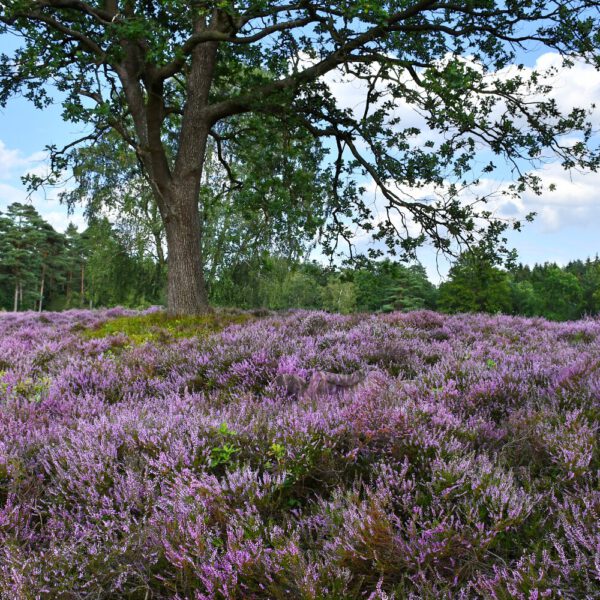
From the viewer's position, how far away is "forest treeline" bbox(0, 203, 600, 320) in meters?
13.4

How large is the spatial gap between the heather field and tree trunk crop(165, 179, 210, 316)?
791 centimetres

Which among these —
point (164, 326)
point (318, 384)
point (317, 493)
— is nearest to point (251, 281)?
point (164, 326)

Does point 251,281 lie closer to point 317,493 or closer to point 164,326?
point 164,326

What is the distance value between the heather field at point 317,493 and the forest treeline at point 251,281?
26.7 ft

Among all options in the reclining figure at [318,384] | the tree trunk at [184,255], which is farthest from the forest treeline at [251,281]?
the reclining figure at [318,384]

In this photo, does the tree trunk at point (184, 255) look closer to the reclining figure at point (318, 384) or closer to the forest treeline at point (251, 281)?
the forest treeline at point (251, 281)

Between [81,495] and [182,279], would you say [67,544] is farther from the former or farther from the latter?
[182,279]

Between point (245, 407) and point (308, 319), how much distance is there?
4.98m

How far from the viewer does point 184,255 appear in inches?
468

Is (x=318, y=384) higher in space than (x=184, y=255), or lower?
lower

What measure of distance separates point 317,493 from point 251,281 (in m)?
24.8

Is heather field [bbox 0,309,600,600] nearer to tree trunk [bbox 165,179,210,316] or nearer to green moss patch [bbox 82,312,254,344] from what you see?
green moss patch [bbox 82,312,254,344]

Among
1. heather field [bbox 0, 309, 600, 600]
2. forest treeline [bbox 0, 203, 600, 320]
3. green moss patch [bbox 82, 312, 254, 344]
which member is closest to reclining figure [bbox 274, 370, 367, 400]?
heather field [bbox 0, 309, 600, 600]

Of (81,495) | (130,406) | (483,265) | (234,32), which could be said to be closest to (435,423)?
(81,495)
